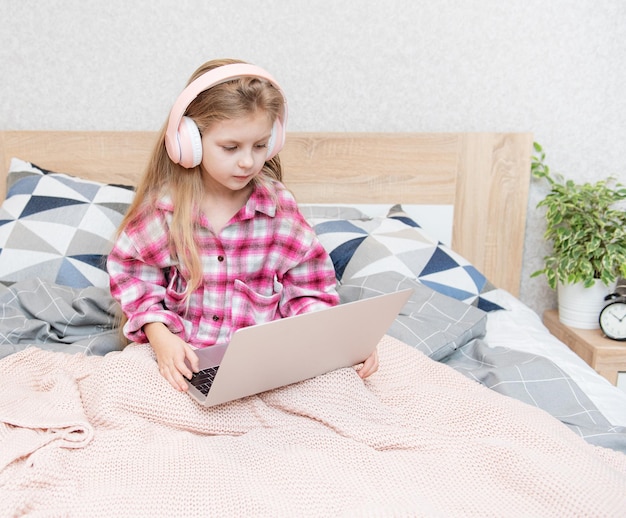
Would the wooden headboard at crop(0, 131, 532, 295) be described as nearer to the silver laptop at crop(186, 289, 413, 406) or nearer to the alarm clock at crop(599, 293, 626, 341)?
the alarm clock at crop(599, 293, 626, 341)

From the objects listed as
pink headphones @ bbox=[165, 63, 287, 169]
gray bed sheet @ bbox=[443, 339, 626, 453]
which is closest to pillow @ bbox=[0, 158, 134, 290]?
pink headphones @ bbox=[165, 63, 287, 169]

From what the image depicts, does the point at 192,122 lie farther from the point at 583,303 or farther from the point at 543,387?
the point at 583,303

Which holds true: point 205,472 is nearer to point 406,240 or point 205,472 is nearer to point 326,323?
point 326,323

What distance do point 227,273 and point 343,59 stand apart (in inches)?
36.2

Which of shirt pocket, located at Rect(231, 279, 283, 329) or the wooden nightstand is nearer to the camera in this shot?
shirt pocket, located at Rect(231, 279, 283, 329)

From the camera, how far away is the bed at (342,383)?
30.2 inches

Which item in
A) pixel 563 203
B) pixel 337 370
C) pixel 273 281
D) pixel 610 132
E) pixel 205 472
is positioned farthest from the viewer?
pixel 610 132

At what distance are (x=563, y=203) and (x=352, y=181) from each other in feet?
1.93

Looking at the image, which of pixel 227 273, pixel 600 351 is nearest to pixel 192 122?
pixel 227 273

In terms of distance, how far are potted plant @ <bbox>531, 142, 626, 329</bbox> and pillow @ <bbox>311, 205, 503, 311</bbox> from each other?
28 centimetres

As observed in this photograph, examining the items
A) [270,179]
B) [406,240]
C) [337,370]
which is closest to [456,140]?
[406,240]

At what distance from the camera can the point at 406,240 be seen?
1.65 metres

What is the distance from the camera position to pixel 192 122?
1.10 m

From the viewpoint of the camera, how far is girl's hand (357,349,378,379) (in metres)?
1.06
